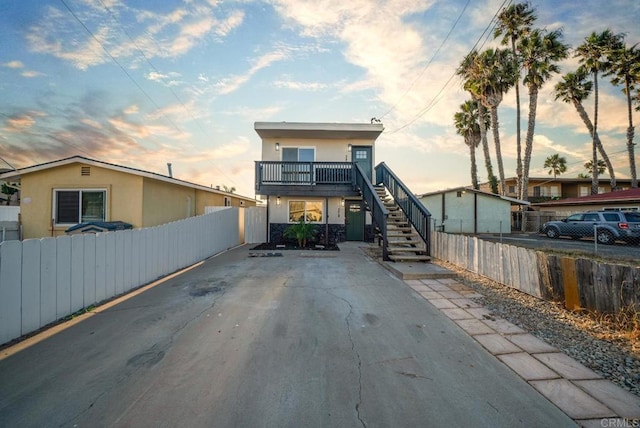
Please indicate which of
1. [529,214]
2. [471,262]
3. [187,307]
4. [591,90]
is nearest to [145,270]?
[187,307]

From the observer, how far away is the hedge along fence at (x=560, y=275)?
341 centimetres

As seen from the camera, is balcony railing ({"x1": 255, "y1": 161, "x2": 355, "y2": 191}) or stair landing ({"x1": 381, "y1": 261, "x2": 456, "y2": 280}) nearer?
stair landing ({"x1": 381, "y1": 261, "x2": 456, "y2": 280})

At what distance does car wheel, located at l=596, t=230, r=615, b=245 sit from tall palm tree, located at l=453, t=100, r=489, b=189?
1236 centimetres

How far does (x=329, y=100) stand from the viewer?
12.6 meters

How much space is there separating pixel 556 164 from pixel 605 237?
101ft

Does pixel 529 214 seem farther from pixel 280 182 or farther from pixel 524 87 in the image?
pixel 280 182

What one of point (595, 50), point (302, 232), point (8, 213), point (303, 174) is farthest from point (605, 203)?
point (8, 213)

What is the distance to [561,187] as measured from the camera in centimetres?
2861

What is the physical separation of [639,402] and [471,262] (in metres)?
4.77

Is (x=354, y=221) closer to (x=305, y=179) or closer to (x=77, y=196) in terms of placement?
(x=305, y=179)

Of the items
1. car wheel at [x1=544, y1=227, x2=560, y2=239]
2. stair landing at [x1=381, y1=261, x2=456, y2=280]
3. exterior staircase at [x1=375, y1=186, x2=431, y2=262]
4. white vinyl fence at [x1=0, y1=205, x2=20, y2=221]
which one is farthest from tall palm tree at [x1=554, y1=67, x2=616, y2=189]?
white vinyl fence at [x1=0, y1=205, x2=20, y2=221]

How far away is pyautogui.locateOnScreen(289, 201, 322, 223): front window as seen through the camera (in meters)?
13.0

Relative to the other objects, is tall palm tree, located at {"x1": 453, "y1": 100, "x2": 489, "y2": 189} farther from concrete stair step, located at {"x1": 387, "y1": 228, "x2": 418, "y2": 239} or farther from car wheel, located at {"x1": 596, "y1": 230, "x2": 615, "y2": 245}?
concrete stair step, located at {"x1": 387, "y1": 228, "x2": 418, "y2": 239}

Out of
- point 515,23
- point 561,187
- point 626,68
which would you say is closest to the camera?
point 515,23
